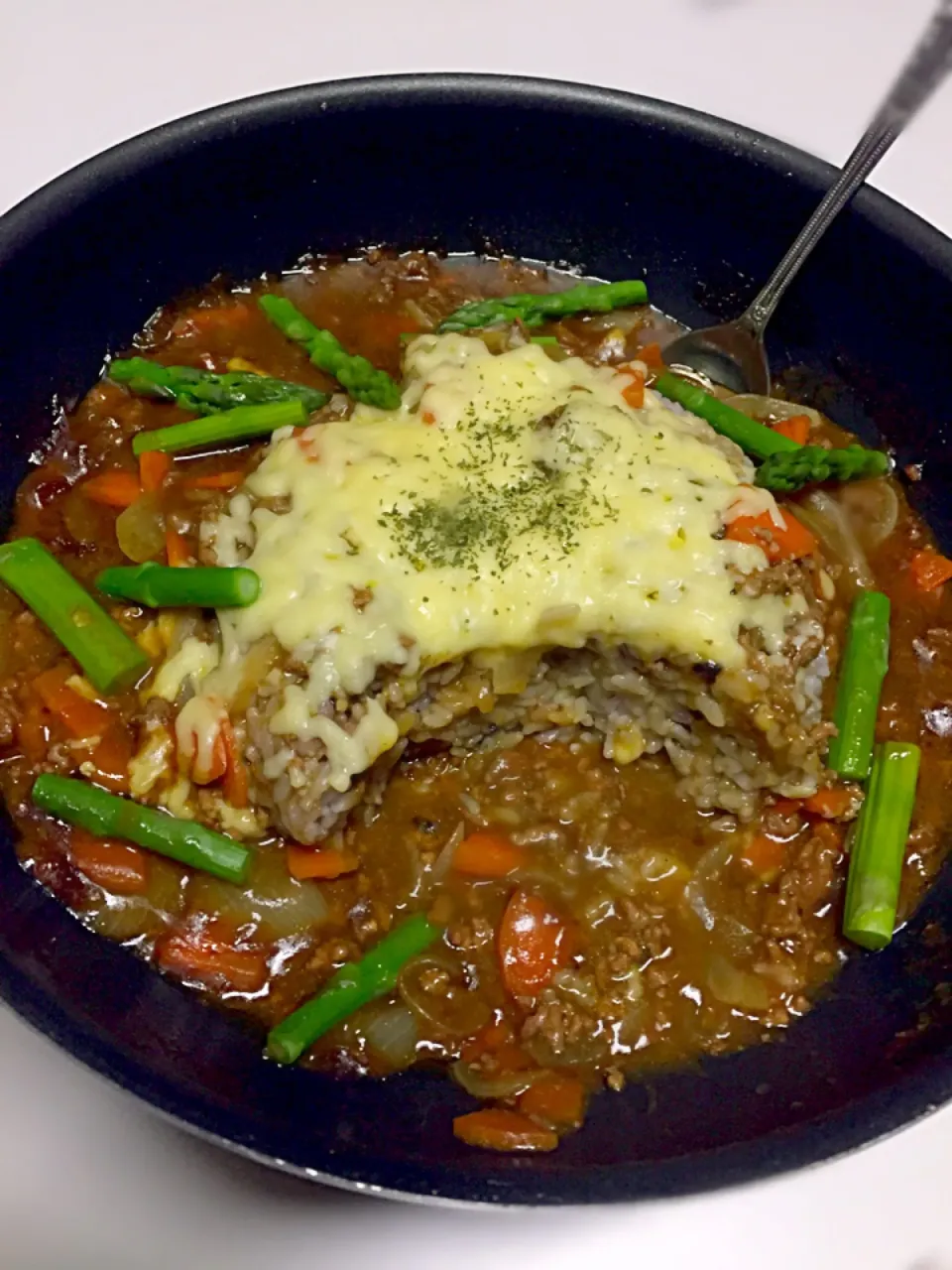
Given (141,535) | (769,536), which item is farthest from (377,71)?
(769,536)

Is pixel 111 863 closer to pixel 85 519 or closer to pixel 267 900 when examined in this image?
pixel 267 900

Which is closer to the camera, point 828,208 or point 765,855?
point 765,855

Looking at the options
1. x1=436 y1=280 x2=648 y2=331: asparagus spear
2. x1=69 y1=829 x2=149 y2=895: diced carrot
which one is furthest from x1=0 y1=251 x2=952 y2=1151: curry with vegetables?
x1=436 y1=280 x2=648 y2=331: asparagus spear

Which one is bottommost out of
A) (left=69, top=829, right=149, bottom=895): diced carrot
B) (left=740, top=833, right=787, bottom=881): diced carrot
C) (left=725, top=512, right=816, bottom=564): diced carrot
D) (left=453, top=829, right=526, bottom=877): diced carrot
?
(left=69, top=829, right=149, bottom=895): diced carrot

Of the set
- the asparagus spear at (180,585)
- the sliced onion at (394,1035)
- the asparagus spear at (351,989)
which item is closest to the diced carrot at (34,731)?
the asparagus spear at (180,585)

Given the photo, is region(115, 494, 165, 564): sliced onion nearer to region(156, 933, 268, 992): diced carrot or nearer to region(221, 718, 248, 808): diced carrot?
region(221, 718, 248, 808): diced carrot

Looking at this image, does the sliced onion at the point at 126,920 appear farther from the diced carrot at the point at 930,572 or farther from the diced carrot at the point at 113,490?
the diced carrot at the point at 930,572

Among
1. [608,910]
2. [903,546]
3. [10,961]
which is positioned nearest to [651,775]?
[608,910]
